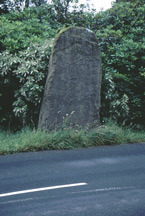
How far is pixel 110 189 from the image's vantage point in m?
5.25

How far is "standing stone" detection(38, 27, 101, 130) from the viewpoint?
30.6ft

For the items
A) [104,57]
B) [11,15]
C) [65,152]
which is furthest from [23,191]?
[11,15]

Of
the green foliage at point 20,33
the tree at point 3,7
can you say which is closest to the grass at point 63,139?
the green foliage at point 20,33

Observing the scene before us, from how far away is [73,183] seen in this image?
5535 mm

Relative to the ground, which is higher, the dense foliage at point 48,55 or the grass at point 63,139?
the dense foliage at point 48,55

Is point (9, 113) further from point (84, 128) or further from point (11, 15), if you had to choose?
point (11, 15)

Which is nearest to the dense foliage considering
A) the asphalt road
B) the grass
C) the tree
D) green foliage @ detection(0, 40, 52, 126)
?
green foliage @ detection(0, 40, 52, 126)

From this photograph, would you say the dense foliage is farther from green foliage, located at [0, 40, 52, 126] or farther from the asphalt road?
the asphalt road

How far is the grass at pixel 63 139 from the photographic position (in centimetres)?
811

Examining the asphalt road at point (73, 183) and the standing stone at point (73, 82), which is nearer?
the asphalt road at point (73, 183)

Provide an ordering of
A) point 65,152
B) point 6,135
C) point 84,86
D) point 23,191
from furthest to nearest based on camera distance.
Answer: point 84,86, point 6,135, point 65,152, point 23,191

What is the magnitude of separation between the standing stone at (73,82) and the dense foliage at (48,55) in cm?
45

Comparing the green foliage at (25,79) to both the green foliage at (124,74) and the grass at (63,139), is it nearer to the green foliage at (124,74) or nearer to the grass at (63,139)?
the grass at (63,139)

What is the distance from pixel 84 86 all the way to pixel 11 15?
6.10 metres
